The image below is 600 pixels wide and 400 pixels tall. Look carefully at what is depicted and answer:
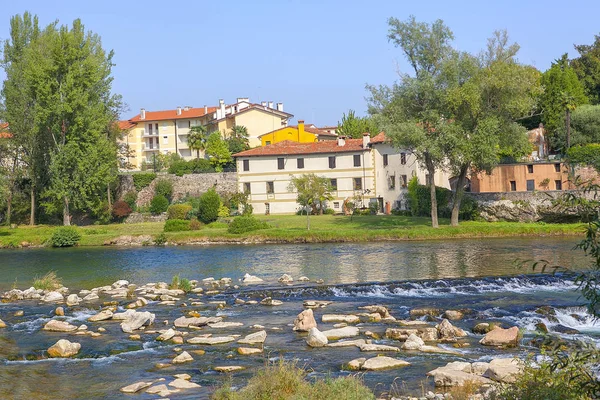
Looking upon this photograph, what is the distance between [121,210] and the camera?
65.4m

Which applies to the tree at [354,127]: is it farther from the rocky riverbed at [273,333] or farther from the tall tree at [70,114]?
the rocky riverbed at [273,333]

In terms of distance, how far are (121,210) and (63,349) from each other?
159 feet

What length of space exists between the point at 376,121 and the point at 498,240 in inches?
465

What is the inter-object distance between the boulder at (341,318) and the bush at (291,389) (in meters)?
8.41

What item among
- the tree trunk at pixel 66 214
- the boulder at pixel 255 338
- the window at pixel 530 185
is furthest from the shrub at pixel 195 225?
the boulder at pixel 255 338

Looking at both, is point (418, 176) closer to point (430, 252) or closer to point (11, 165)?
point (430, 252)

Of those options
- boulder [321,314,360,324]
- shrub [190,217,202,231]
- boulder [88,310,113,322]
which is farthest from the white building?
boulder [88,310,113,322]

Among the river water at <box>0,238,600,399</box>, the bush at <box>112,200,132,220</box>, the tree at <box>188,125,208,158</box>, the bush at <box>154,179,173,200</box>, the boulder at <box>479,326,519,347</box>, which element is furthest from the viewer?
the tree at <box>188,125,208,158</box>

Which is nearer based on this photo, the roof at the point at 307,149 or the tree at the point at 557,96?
the roof at the point at 307,149

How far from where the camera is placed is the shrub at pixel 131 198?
68.1m

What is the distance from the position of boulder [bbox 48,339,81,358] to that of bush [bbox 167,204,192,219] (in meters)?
42.1

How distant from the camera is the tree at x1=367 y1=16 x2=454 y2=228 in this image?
46.6 metres

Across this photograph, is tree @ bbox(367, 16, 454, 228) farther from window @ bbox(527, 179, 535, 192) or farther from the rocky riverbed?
the rocky riverbed

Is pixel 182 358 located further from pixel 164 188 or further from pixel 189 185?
pixel 189 185
